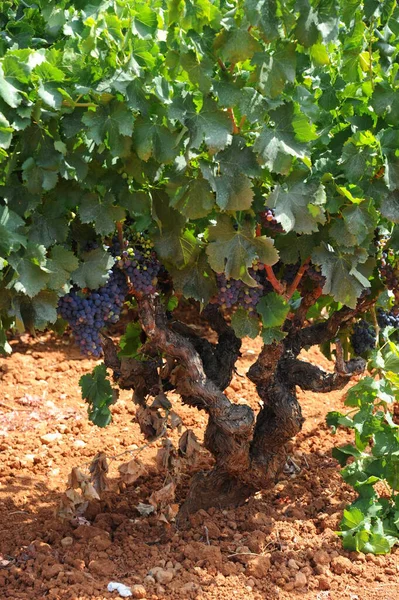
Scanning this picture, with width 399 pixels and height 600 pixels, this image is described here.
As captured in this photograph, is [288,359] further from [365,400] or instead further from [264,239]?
[264,239]

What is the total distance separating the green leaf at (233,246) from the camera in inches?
129

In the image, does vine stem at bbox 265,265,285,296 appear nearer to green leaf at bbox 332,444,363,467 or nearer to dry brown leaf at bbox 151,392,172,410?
dry brown leaf at bbox 151,392,172,410

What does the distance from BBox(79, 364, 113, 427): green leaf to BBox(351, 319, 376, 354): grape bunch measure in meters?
1.16

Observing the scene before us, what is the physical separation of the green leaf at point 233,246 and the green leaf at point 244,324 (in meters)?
0.35

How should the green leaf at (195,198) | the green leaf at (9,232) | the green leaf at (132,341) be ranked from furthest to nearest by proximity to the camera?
the green leaf at (132,341) → the green leaf at (195,198) → the green leaf at (9,232)

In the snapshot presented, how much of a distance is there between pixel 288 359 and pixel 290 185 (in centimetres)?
127

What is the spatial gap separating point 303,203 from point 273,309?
542 mm

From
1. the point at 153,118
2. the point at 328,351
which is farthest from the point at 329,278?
the point at 328,351

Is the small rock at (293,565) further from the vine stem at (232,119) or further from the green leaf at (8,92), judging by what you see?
the green leaf at (8,92)

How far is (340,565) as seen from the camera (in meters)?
3.92

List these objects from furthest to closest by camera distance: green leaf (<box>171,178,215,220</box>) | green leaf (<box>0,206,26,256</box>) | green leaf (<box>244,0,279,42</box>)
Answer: green leaf (<box>171,178,215,220</box>) < green leaf (<box>0,206,26,256</box>) < green leaf (<box>244,0,279,42</box>)

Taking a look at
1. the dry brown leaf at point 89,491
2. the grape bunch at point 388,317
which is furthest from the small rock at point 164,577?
the grape bunch at point 388,317

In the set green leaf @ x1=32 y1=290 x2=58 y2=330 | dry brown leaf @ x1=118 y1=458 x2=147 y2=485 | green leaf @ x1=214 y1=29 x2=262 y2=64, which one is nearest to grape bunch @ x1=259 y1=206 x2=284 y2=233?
green leaf @ x1=214 y1=29 x2=262 y2=64

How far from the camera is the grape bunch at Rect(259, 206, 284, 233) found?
3.38 m
